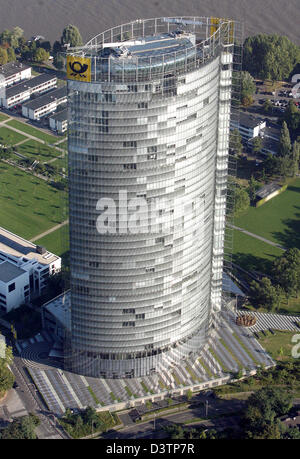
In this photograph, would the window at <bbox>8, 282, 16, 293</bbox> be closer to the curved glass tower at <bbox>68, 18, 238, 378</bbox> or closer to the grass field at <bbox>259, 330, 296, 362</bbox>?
the curved glass tower at <bbox>68, 18, 238, 378</bbox>

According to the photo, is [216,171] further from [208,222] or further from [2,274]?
[2,274]

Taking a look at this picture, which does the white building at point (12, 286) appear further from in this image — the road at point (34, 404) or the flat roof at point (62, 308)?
the road at point (34, 404)

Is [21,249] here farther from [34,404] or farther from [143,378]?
[143,378]

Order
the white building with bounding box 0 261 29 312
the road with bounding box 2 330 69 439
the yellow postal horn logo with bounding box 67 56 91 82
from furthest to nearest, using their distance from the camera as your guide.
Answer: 1. the white building with bounding box 0 261 29 312
2. the road with bounding box 2 330 69 439
3. the yellow postal horn logo with bounding box 67 56 91 82

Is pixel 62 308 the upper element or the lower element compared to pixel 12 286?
lower

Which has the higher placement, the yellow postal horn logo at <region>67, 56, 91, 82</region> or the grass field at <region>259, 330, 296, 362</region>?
the yellow postal horn logo at <region>67, 56, 91, 82</region>

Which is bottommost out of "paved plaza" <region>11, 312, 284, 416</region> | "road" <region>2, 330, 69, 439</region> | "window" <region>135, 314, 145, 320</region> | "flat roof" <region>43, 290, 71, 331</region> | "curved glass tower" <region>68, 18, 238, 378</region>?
"road" <region>2, 330, 69, 439</region>

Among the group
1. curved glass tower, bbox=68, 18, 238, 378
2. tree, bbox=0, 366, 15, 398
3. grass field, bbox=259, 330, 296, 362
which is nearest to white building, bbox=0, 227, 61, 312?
tree, bbox=0, 366, 15, 398

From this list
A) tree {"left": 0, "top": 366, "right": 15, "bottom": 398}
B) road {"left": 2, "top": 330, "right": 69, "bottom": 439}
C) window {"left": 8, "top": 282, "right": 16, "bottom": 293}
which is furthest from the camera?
window {"left": 8, "top": 282, "right": 16, "bottom": 293}

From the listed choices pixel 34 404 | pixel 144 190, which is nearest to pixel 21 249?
pixel 34 404
